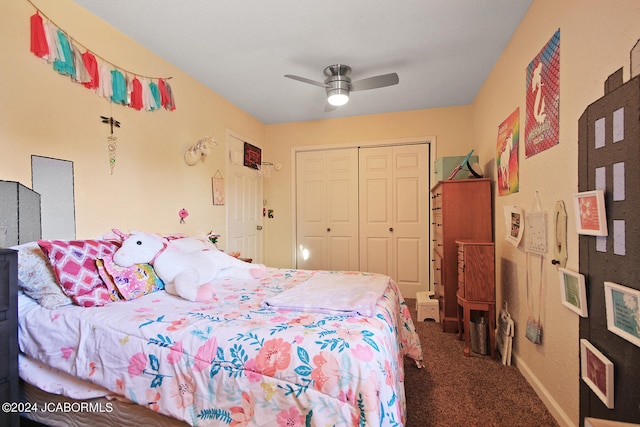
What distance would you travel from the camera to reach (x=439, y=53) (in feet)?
8.25

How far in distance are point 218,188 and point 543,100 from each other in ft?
9.83

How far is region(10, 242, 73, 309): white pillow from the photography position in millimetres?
1450

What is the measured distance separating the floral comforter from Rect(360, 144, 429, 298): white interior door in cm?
264

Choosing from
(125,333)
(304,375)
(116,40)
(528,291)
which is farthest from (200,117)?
(528,291)

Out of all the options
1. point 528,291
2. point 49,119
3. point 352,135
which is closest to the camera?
point 49,119

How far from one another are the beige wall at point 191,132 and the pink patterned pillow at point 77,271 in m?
0.44

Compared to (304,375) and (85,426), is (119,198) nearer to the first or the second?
(85,426)

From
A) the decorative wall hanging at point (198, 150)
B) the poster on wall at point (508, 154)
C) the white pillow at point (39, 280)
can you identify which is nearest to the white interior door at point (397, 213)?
the poster on wall at point (508, 154)

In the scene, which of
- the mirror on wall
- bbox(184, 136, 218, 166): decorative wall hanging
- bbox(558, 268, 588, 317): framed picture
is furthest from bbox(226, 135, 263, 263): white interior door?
bbox(558, 268, 588, 317): framed picture

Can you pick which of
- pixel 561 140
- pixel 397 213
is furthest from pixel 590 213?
pixel 397 213

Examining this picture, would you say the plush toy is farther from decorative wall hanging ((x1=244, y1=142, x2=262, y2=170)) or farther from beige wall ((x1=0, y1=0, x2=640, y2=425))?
decorative wall hanging ((x1=244, y1=142, x2=262, y2=170))

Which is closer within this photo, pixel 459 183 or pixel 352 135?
pixel 459 183

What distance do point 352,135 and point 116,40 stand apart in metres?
2.82

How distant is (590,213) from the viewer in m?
1.24
